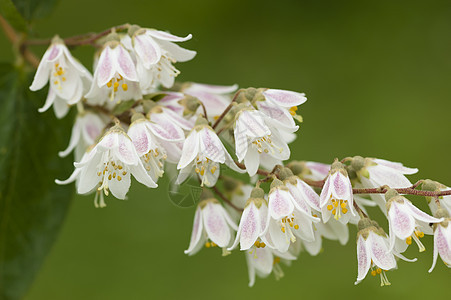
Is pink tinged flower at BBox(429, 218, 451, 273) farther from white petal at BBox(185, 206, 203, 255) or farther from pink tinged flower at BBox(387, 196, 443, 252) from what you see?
white petal at BBox(185, 206, 203, 255)

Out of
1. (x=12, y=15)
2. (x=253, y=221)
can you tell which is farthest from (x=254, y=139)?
(x=12, y=15)

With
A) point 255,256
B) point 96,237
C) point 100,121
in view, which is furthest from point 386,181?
point 96,237

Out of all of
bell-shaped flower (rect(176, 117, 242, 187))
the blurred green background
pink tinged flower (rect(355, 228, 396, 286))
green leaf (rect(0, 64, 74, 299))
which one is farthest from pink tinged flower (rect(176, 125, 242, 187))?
the blurred green background

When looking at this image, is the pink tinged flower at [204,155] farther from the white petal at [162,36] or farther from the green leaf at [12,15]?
the green leaf at [12,15]

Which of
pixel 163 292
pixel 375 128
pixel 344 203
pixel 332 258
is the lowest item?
pixel 163 292

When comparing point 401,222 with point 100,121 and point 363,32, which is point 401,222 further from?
point 363,32
